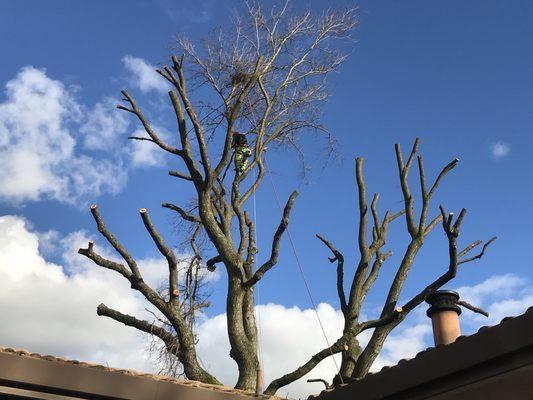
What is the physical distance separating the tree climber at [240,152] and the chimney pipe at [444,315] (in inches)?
165

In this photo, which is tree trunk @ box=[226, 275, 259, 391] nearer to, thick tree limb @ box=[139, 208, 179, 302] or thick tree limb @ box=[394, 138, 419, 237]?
thick tree limb @ box=[139, 208, 179, 302]

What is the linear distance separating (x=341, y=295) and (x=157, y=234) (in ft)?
8.42

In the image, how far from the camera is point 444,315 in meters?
5.89

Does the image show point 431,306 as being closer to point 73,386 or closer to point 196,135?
point 73,386

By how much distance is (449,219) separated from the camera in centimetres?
739

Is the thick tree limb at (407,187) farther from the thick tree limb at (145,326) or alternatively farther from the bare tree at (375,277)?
the thick tree limb at (145,326)

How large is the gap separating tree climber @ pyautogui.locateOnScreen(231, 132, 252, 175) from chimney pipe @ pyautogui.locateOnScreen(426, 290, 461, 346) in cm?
420

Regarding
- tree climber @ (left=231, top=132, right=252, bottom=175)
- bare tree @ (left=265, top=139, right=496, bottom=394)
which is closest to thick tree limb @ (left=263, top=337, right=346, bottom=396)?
bare tree @ (left=265, top=139, right=496, bottom=394)

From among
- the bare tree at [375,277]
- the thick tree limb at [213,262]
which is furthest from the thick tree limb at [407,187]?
the thick tree limb at [213,262]

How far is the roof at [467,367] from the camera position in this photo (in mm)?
3496

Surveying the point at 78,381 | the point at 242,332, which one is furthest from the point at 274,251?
the point at 78,381

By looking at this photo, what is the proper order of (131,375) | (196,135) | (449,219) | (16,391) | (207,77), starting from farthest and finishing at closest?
(207,77)
(196,135)
(449,219)
(131,375)
(16,391)

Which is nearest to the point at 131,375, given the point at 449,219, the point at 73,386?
the point at 73,386

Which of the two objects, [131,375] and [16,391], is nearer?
[16,391]
